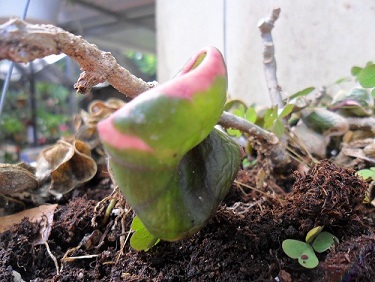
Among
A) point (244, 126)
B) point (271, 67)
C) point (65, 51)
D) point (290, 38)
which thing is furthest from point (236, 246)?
point (290, 38)

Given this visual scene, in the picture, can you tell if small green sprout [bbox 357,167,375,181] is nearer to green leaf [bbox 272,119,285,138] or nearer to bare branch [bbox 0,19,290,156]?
green leaf [bbox 272,119,285,138]

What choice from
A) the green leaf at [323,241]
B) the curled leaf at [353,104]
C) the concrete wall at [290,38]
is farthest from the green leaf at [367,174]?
the concrete wall at [290,38]

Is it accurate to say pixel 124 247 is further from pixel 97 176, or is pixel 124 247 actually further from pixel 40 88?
pixel 40 88

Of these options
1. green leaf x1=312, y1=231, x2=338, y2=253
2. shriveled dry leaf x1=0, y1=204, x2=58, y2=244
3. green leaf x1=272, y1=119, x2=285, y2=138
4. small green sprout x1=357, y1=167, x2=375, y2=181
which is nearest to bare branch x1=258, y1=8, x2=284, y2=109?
green leaf x1=272, y1=119, x2=285, y2=138

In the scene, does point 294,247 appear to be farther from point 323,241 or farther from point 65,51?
point 65,51

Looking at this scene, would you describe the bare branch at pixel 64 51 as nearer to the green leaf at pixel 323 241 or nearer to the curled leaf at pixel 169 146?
the curled leaf at pixel 169 146

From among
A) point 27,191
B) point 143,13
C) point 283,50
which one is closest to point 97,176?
point 27,191
